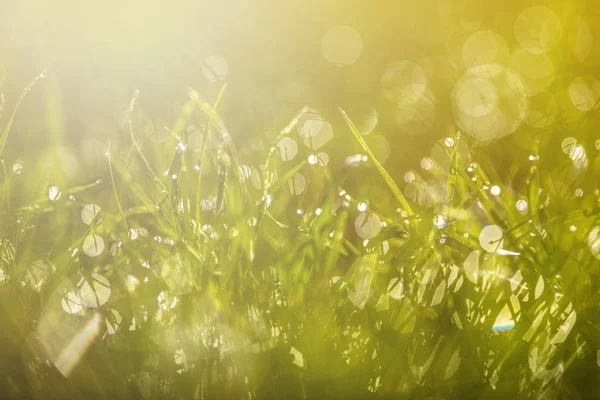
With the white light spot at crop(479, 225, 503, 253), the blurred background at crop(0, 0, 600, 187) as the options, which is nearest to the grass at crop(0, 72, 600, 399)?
the white light spot at crop(479, 225, 503, 253)

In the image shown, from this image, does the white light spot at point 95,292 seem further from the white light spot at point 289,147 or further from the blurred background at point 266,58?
the blurred background at point 266,58

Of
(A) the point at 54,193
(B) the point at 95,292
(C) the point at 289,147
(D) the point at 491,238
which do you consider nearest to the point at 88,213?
(A) the point at 54,193

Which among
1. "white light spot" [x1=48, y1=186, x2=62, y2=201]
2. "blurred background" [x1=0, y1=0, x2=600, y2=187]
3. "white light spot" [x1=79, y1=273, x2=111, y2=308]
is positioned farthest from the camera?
"blurred background" [x1=0, y1=0, x2=600, y2=187]

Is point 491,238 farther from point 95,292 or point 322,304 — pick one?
point 95,292

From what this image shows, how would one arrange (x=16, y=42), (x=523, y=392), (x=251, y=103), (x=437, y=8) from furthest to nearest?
(x=16, y=42) → (x=437, y=8) → (x=251, y=103) → (x=523, y=392)

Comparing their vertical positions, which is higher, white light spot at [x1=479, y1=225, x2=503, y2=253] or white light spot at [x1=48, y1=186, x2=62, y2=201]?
white light spot at [x1=479, y1=225, x2=503, y2=253]

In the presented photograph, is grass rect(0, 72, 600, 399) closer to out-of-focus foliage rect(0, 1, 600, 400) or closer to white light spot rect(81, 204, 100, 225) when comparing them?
out-of-focus foliage rect(0, 1, 600, 400)

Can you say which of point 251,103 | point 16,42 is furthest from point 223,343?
point 16,42

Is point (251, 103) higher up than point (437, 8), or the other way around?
point (437, 8)

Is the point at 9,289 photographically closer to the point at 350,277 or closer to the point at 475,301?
the point at 350,277
